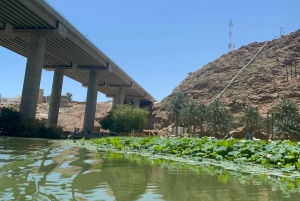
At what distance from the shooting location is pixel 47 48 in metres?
39.6

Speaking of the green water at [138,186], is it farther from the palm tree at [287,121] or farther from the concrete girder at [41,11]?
the palm tree at [287,121]

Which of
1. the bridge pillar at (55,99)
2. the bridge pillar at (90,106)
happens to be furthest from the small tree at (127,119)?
the bridge pillar at (55,99)

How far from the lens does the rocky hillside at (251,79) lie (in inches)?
2726

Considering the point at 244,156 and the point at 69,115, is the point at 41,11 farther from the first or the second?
the point at 69,115

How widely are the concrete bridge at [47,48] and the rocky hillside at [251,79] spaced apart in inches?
1278

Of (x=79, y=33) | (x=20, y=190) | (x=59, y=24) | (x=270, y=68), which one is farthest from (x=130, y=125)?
(x=270, y=68)

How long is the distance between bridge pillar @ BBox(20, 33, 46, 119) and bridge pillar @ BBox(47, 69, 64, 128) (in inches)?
570

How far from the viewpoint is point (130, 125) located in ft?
161

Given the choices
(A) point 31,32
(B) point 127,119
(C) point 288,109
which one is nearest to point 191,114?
(B) point 127,119

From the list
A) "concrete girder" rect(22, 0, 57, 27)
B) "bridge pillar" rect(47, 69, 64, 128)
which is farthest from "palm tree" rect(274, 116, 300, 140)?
"bridge pillar" rect(47, 69, 64, 128)

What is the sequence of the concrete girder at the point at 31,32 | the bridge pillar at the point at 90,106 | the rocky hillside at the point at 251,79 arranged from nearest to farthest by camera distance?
the concrete girder at the point at 31,32 < the bridge pillar at the point at 90,106 < the rocky hillside at the point at 251,79

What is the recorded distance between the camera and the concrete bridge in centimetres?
2952

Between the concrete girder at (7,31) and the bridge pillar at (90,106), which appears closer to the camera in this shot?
the concrete girder at (7,31)

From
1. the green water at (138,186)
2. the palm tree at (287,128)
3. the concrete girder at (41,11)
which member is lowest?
the green water at (138,186)
